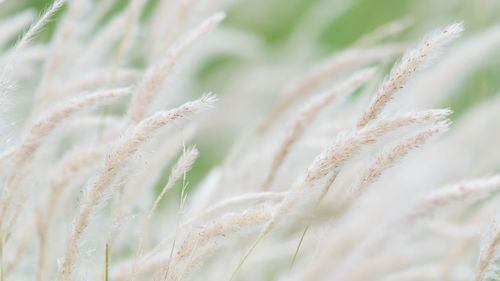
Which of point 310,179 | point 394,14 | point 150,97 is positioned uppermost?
point 150,97

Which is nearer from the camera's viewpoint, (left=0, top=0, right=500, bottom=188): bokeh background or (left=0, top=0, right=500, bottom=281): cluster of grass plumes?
(left=0, top=0, right=500, bottom=281): cluster of grass plumes

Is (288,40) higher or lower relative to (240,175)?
lower

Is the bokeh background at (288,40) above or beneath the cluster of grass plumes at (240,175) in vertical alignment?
beneath

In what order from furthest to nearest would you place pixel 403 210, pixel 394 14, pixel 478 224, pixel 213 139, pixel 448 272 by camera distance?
pixel 394 14 → pixel 213 139 → pixel 478 224 → pixel 448 272 → pixel 403 210

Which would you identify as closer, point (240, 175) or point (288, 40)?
point (240, 175)

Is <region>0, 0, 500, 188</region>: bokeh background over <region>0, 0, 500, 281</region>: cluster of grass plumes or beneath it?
beneath

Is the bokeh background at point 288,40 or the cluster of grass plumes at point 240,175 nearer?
the cluster of grass plumes at point 240,175

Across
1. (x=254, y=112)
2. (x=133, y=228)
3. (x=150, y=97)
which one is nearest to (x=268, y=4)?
(x=254, y=112)

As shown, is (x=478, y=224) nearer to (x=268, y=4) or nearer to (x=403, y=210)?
(x=403, y=210)
